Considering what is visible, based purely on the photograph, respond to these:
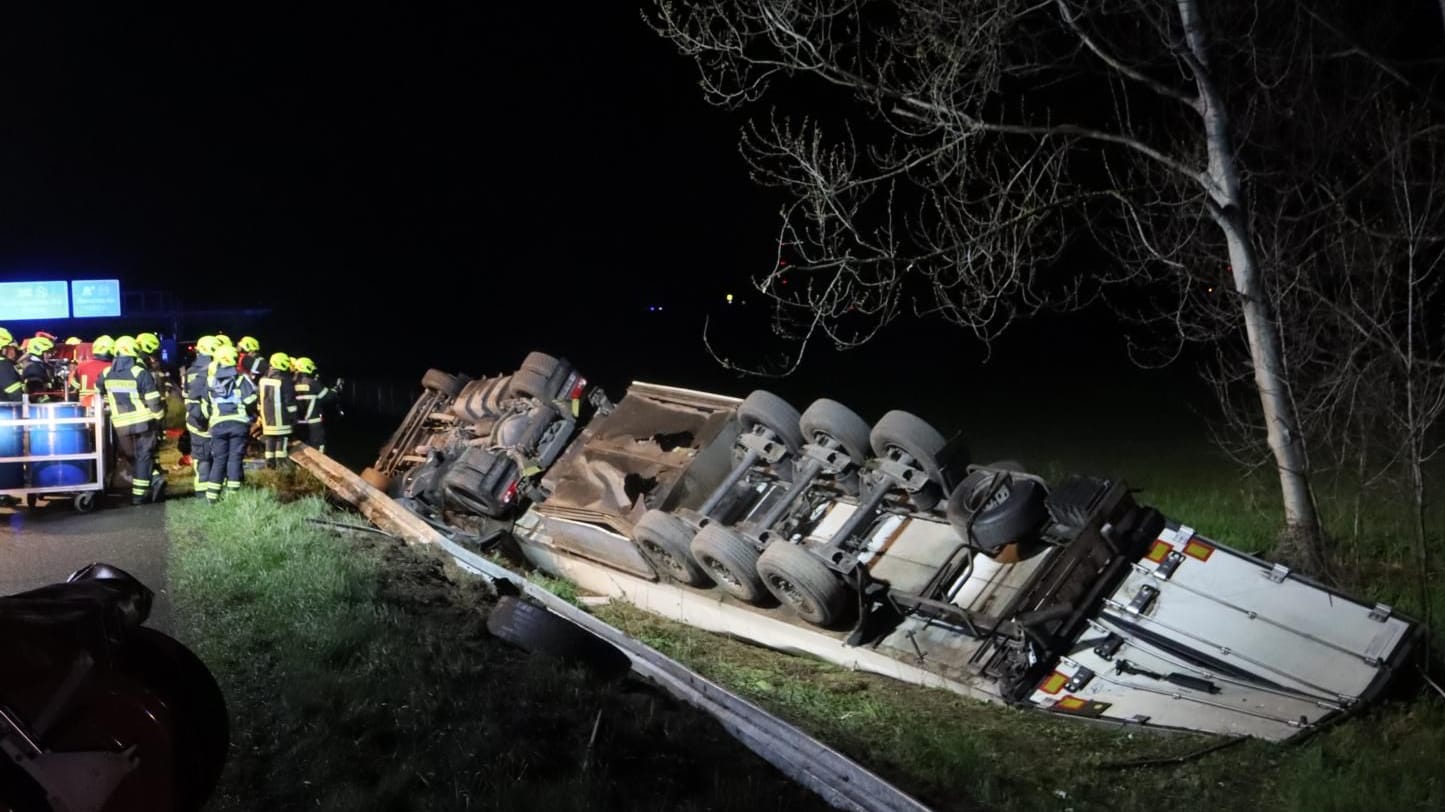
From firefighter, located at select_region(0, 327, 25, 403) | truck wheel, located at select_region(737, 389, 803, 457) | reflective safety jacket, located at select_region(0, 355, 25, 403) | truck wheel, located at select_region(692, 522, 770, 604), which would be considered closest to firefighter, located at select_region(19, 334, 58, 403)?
firefighter, located at select_region(0, 327, 25, 403)

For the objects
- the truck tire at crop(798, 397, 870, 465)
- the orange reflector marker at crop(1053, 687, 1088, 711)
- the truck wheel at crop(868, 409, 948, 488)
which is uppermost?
the truck wheel at crop(868, 409, 948, 488)

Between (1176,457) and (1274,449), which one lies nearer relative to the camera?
(1274,449)

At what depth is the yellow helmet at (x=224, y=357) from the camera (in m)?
11.6

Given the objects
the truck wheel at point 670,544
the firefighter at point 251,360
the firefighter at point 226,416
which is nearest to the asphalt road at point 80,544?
the firefighter at point 226,416

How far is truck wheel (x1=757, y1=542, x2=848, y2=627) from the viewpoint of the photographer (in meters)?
7.00

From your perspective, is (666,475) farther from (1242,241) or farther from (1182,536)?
(1242,241)

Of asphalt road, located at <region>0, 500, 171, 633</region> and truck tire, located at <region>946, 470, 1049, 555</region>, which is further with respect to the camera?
asphalt road, located at <region>0, 500, 171, 633</region>

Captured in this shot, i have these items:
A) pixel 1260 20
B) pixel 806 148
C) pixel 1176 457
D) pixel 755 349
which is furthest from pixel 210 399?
pixel 755 349

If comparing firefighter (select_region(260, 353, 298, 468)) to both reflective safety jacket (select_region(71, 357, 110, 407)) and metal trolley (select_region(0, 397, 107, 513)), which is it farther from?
reflective safety jacket (select_region(71, 357, 110, 407))

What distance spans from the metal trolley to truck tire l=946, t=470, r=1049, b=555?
8450 millimetres

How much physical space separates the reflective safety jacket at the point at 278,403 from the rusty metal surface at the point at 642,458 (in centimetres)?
423

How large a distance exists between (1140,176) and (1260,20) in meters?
1.59

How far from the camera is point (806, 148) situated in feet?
28.0

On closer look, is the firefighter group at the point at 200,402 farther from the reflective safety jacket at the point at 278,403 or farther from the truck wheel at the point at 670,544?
the truck wheel at the point at 670,544
